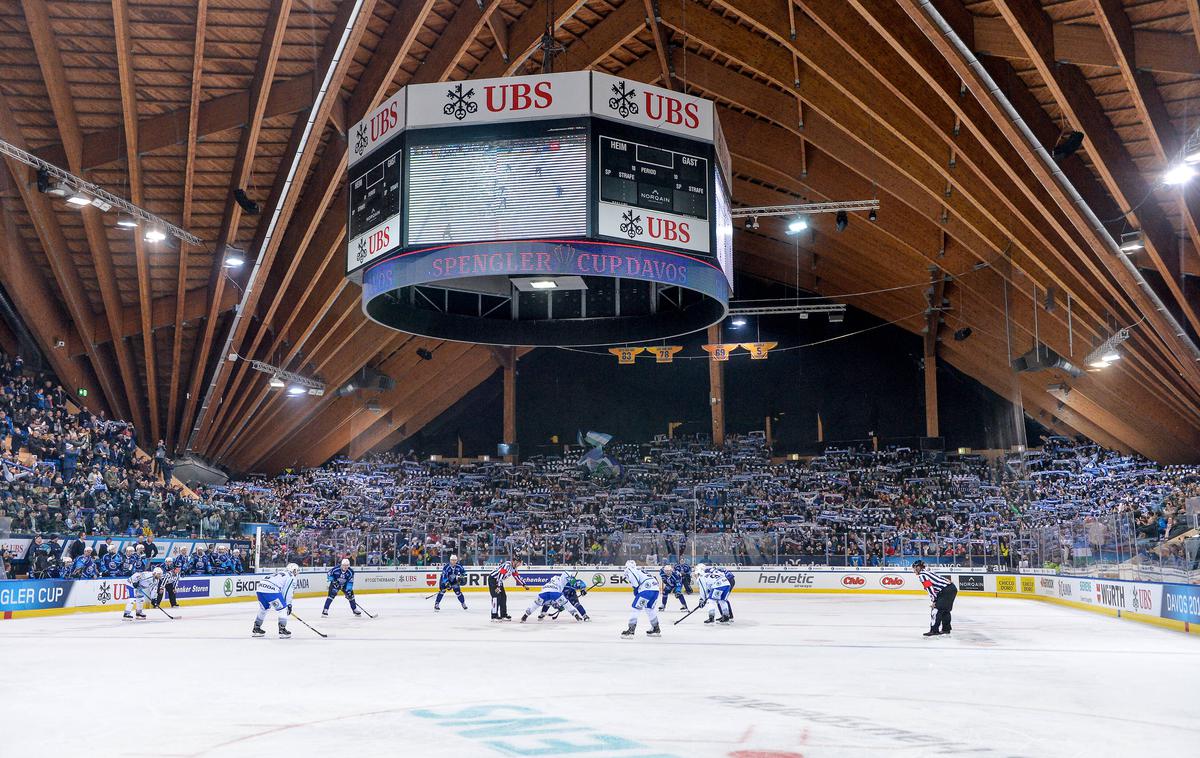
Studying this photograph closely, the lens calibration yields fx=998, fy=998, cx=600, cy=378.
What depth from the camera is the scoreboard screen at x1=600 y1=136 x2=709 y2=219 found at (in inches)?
609

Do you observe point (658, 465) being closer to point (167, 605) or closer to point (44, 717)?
point (167, 605)

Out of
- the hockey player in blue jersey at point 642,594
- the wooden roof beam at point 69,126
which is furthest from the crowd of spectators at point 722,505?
the hockey player in blue jersey at point 642,594

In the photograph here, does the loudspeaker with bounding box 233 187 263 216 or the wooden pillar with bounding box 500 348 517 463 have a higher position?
the loudspeaker with bounding box 233 187 263 216

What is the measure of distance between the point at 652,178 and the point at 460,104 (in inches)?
129

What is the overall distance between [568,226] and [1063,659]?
9415 millimetres

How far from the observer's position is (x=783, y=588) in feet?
110

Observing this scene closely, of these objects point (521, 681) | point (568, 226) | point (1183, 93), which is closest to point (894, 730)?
point (521, 681)

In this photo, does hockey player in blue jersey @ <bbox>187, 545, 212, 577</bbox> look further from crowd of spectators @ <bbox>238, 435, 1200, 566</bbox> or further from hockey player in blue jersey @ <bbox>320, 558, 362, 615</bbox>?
hockey player in blue jersey @ <bbox>320, 558, 362, 615</bbox>

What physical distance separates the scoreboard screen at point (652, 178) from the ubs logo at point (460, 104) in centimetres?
218

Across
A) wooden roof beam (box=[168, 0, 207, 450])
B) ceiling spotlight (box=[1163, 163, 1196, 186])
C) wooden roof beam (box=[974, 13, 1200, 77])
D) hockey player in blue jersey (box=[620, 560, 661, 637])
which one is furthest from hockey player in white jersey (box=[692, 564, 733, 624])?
wooden roof beam (box=[168, 0, 207, 450])

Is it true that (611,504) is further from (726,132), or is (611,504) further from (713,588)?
(713,588)

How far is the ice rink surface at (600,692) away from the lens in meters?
7.47

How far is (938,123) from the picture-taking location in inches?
829

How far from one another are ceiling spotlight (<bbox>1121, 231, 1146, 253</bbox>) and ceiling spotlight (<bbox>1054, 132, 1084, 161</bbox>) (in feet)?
8.79
